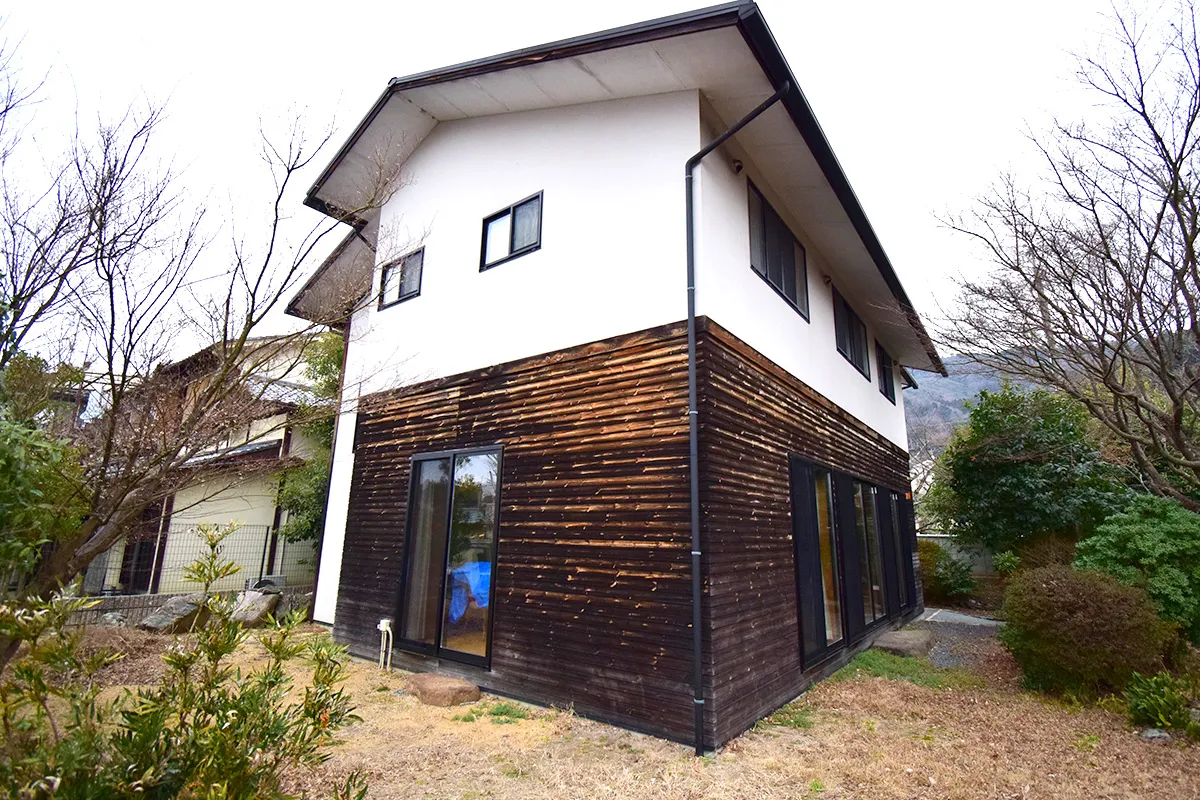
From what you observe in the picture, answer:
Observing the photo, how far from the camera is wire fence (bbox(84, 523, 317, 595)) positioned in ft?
34.1

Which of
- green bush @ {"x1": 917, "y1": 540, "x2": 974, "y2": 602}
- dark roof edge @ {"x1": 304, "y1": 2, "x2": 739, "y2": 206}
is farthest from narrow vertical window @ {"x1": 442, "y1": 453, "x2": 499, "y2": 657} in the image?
green bush @ {"x1": 917, "y1": 540, "x2": 974, "y2": 602}

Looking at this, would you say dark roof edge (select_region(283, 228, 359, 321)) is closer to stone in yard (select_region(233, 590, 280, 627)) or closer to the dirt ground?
the dirt ground

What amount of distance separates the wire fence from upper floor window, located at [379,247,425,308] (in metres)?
5.31

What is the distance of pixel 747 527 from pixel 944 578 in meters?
10.4

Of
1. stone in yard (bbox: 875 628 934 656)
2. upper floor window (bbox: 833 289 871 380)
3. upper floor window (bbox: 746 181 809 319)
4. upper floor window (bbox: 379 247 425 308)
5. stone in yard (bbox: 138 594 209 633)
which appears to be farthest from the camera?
upper floor window (bbox: 833 289 871 380)

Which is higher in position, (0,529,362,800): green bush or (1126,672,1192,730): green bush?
(0,529,362,800): green bush

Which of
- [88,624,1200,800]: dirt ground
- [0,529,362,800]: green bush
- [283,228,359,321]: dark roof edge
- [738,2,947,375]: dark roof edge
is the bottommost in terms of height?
[88,624,1200,800]: dirt ground

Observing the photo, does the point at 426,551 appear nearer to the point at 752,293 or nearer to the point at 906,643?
the point at 752,293

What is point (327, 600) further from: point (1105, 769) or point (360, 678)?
point (1105, 769)

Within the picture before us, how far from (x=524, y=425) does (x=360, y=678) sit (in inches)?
116

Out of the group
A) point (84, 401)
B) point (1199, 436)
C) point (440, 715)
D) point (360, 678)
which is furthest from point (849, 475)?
point (84, 401)

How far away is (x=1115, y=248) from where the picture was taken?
639cm

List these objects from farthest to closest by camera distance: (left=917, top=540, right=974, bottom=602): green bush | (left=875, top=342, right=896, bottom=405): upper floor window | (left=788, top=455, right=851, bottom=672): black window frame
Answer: (left=917, top=540, right=974, bottom=602): green bush → (left=875, top=342, right=896, bottom=405): upper floor window → (left=788, top=455, right=851, bottom=672): black window frame

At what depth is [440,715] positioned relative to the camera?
489cm
